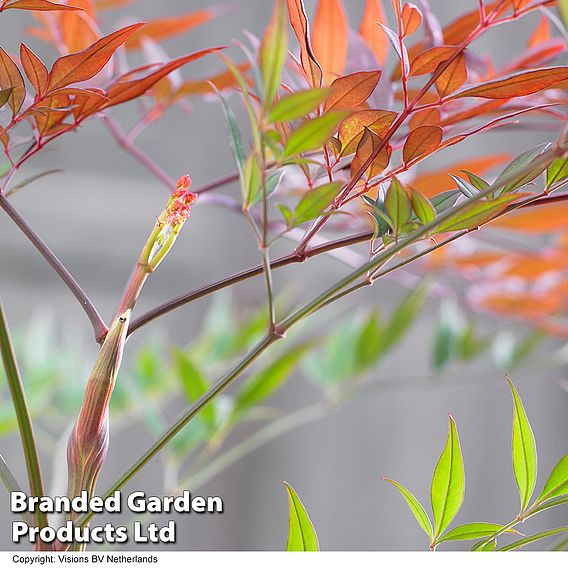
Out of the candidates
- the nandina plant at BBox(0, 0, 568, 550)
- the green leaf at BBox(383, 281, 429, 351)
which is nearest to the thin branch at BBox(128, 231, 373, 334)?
the nandina plant at BBox(0, 0, 568, 550)

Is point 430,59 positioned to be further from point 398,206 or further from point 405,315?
point 405,315

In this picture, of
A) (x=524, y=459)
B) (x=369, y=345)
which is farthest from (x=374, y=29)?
(x=369, y=345)

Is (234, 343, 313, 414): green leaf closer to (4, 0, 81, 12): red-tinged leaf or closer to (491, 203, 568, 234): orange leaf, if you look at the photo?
(491, 203, 568, 234): orange leaf

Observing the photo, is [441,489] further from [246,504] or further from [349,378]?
[246,504]

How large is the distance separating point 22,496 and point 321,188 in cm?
9

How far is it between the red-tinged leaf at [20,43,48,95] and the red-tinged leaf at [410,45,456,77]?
0.24ft

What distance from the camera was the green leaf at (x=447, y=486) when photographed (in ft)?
0.47

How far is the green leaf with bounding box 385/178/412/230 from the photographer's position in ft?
0.39

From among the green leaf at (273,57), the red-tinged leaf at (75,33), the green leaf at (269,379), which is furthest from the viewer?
the green leaf at (269,379)

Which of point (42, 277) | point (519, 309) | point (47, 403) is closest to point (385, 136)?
point (519, 309)

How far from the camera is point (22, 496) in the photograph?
0.14 m

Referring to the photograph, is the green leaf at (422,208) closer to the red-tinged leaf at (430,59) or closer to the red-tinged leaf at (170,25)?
the red-tinged leaf at (430,59)

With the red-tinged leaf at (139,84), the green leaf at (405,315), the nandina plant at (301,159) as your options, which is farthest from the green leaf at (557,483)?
the green leaf at (405,315)

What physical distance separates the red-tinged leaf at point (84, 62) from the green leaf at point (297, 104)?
45 millimetres
